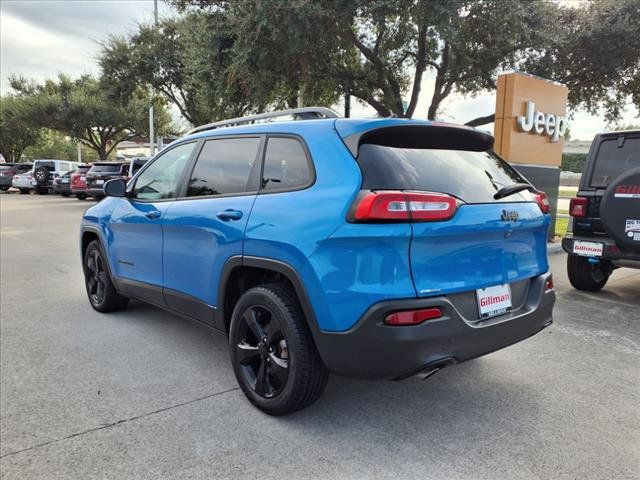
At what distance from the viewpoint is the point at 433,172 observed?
277 cm

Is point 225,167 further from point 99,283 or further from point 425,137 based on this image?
point 99,283

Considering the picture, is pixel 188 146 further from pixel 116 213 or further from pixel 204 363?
pixel 204 363

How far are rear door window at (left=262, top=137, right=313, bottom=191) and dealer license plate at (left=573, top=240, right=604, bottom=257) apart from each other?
4.03 metres

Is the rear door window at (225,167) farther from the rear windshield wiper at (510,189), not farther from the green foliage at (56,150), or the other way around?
the green foliage at (56,150)

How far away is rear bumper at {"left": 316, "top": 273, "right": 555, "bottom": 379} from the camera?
244 cm

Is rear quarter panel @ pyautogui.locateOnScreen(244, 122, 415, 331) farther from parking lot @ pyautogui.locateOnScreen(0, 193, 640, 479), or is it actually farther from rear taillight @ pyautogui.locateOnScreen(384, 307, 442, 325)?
parking lot @ pyautogui.locateOnScreen(0, 193, 640, 479)

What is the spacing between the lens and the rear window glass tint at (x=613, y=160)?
5.46 m

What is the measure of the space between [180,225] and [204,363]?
41.8 inches

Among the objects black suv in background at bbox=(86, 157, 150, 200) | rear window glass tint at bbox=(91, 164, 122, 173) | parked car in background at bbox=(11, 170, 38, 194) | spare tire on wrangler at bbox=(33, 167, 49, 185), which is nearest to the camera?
black suv in background at bbox=(86, 157, 150, 200)

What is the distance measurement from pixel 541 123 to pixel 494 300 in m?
8.42

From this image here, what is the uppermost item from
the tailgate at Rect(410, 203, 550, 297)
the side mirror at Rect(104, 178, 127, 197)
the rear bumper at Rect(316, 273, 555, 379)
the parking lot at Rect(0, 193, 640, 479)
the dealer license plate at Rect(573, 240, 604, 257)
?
the side mirror at Rect(104, 178, 127, 197)

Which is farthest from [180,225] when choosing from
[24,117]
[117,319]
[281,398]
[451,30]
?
[24,117]

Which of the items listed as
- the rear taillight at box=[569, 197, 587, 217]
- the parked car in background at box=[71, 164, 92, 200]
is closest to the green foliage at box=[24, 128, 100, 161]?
the parked car in background at box=[71, 164, 92, 200]

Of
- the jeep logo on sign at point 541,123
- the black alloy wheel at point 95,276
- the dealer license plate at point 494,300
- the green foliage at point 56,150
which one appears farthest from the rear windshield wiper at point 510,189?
the green foliage at point 56,150
